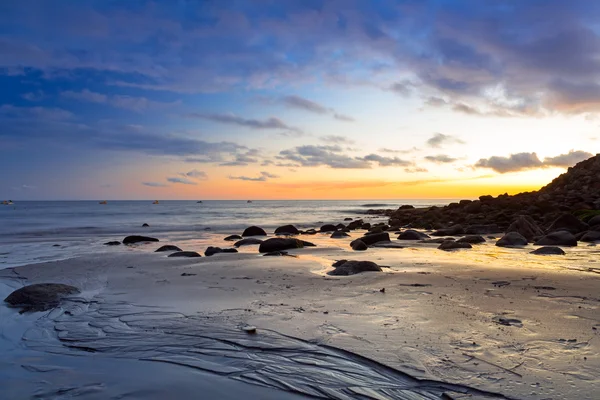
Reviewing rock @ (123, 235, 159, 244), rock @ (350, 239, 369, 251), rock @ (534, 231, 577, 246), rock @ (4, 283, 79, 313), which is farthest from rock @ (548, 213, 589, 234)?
rock @ (123, 235, 159, 244)

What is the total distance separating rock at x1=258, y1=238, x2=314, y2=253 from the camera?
1487 centimetres

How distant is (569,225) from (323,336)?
17234 mm

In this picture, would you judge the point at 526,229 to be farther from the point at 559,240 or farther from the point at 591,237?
the point at 559,240

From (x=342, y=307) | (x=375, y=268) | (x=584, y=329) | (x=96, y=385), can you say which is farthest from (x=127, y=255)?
(x=584, y=329)

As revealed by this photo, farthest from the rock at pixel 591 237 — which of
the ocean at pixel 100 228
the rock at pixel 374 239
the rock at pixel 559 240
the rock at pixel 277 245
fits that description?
the ocean at pixel 100 228

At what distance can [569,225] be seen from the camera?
1791 cm

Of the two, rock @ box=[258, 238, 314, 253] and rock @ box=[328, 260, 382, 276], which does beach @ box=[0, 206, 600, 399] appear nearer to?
rock @ box=[328, 260, 382, 276]

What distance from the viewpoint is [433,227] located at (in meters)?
27.2

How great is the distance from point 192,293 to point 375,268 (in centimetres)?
419

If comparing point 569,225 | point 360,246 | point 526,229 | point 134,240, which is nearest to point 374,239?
point 360,246

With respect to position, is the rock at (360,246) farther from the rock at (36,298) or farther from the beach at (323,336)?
the rock at (36,298)

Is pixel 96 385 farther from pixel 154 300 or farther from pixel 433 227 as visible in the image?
pixel 433 227

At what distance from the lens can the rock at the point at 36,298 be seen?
693 centimetres

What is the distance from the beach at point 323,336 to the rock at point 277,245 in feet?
17.2
